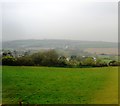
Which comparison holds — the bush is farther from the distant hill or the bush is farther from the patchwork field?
the patchwork field

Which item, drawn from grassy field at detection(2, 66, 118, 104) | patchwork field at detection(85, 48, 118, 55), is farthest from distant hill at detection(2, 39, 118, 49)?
grassy field at detection(2, 66, 118, 104)

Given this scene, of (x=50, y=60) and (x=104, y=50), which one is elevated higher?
(x=104, y=50)

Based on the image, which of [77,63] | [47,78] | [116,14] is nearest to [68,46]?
[77,63]

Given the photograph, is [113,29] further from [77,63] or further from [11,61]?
Answer: [11,61]

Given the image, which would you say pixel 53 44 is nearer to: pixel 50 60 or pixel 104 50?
pixel 50 60

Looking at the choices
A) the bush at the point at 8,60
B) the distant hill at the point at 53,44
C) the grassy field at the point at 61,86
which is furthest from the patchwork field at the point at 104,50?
the bush at the point at 8,60

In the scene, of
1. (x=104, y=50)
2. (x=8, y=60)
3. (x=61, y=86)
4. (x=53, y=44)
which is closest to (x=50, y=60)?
(x=53, y=44)
